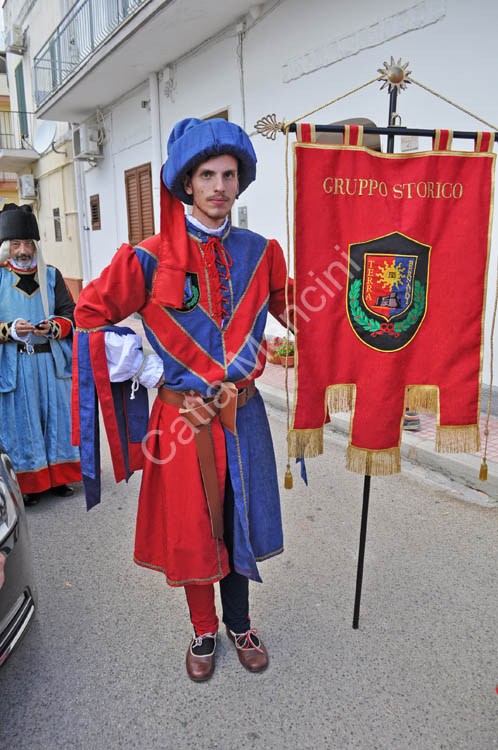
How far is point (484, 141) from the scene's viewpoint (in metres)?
1.90

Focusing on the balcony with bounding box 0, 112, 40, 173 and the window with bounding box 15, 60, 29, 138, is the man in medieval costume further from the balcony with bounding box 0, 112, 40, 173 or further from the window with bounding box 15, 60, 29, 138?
the window with bounding box 15, 60, 29, 138

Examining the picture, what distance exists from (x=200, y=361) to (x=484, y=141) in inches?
49.4

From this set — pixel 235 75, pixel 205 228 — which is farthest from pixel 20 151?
pixel 205 228

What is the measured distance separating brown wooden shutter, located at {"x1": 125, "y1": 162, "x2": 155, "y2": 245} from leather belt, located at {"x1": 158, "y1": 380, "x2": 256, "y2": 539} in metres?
9.00

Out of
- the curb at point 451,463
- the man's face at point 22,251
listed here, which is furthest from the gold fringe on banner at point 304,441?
the man's face at point 22,251

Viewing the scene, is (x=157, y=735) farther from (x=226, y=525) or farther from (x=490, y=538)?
(x=490, y=538)

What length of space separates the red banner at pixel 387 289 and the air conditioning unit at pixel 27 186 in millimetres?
17343

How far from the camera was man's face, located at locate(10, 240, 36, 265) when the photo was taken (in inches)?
132

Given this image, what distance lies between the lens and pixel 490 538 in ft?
9.96

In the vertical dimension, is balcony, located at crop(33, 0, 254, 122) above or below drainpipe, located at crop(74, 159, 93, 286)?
above

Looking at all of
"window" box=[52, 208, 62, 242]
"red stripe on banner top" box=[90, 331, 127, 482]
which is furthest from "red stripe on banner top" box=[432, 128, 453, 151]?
"window" box=[52, 208, 62, 242]

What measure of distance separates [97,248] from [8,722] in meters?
12.6

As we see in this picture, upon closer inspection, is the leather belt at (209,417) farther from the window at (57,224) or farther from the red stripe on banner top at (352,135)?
the window at (57,224)

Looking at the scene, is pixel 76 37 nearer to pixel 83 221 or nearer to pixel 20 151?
pixel 83 221
